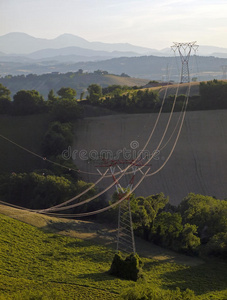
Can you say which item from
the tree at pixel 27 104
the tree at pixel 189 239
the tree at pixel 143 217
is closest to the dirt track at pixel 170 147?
the tree at pixel 27 104

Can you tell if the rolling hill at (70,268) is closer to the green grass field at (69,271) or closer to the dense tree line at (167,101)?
→ the green grass field at (69,271)

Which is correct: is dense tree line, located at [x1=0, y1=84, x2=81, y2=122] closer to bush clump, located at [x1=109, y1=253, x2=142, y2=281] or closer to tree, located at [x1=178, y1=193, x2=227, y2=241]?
tree, located at [x1=178, y1=193, x2=227, y2=241]

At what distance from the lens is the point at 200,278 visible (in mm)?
32438

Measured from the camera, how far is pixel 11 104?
72.8m

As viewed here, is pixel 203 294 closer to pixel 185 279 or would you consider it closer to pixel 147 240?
pixel 185 279

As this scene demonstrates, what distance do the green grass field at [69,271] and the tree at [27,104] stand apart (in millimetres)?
36155

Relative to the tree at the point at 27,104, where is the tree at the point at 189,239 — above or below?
below

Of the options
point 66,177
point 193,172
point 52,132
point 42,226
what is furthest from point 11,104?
point 42,226

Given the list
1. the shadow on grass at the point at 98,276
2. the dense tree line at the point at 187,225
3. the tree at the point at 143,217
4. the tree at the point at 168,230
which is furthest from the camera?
the tree at the point at 143,217

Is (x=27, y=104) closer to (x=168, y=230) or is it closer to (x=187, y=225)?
(x=168, y=230)

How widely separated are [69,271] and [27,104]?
4586 centimetres

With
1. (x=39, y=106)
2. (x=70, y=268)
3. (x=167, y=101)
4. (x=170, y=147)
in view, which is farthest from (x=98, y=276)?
(x=39, y=106)

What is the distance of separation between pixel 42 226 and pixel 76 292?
1184cm

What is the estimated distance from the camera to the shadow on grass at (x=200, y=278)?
30.7 meters
